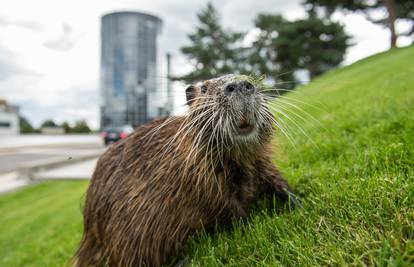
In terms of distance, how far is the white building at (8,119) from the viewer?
180 feet

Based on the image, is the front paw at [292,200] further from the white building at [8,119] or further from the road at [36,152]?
the white building at [8,119]

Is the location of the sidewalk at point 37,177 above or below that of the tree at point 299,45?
below

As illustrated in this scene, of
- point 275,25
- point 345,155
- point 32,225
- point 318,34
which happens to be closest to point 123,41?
point 275,25


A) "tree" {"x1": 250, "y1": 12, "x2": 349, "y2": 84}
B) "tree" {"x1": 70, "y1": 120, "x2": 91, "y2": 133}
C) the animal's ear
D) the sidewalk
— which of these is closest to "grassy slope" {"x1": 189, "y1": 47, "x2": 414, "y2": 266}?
the animal's ear

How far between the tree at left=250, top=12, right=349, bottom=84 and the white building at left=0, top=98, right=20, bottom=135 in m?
47.3

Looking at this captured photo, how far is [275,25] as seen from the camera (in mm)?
26953

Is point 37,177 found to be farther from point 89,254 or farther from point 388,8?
point 388,8

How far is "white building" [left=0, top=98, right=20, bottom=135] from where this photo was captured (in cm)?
5497

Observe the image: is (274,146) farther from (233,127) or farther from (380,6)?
(380,6)

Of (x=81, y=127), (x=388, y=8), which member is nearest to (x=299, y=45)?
(x=388, y=8)

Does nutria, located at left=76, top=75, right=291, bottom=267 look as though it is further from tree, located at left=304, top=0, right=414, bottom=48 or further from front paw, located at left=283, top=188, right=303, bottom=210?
tree, located at left=304, top=0, right=414, bottom=48

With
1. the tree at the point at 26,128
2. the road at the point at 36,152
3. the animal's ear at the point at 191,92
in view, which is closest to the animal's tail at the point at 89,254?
the animal's ear at the point at 191,92

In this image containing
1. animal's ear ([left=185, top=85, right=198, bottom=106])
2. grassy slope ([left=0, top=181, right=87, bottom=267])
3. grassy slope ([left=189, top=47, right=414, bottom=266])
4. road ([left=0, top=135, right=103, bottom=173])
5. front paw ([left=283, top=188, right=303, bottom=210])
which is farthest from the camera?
road ([left=0, top=135, right=103, bottom=173])

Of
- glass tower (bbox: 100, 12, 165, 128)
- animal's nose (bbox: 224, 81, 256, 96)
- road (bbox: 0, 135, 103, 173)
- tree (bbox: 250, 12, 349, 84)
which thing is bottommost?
road (bbox: 0, 135, 103, 173)
